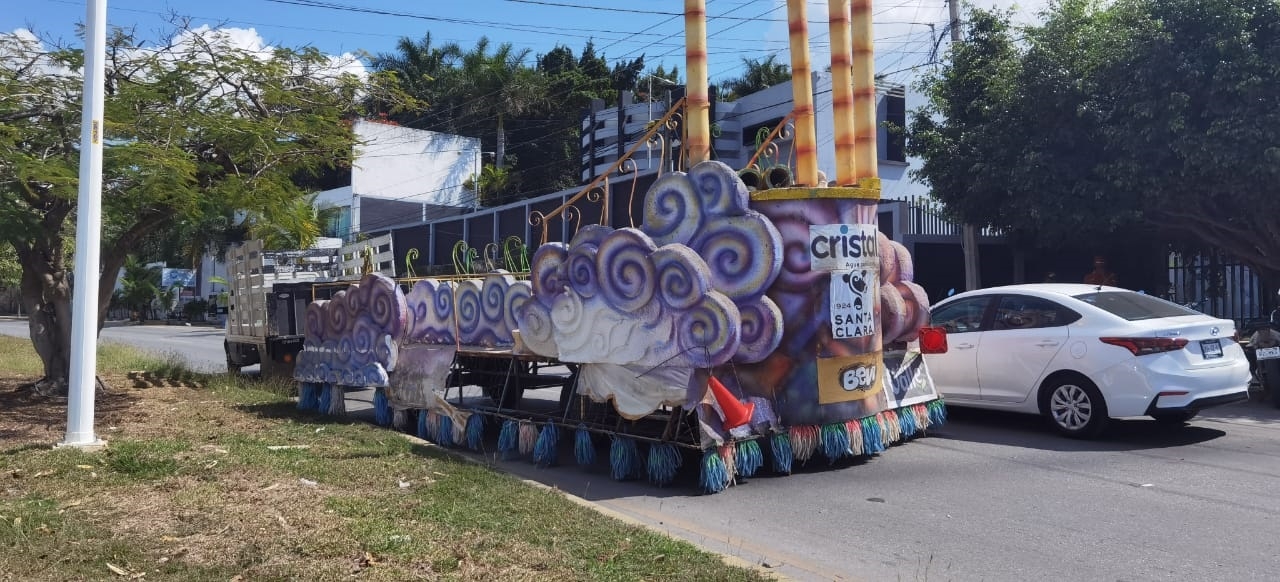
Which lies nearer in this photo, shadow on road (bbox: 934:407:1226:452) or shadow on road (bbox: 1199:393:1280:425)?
shadow on road (bbox: 934:407:1226:452)

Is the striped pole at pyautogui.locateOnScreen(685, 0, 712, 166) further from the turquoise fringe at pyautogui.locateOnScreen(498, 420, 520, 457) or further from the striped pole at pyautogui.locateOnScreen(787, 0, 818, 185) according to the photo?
the turquoise fringe at pyautogui.locateOnScreen(498, 420, 520, 457)

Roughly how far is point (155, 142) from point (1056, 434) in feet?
32.5

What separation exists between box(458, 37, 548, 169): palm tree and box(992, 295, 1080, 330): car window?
117 ft

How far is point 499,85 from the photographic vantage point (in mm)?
43344

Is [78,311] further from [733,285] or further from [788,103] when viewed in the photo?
[788,103]

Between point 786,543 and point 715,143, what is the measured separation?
30668mm

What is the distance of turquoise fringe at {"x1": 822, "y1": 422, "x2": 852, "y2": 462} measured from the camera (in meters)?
7.35

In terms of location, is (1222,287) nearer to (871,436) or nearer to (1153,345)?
(1153,345)

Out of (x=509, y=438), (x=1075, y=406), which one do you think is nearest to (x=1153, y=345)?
(x=1075, y=406)

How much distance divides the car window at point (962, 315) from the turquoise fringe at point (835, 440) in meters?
2.71

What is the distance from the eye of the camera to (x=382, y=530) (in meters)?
5.37

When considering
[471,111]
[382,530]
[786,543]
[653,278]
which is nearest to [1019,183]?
[653,278]

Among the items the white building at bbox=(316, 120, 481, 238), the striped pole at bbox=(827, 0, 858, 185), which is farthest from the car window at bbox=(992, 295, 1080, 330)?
the white building at bbox=(316, 120, 481, 238)

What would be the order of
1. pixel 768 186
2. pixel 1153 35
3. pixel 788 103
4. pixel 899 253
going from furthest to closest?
pixel 788 103 → pixel 1153 35 → pixel 899 253 → pixel 768 186
